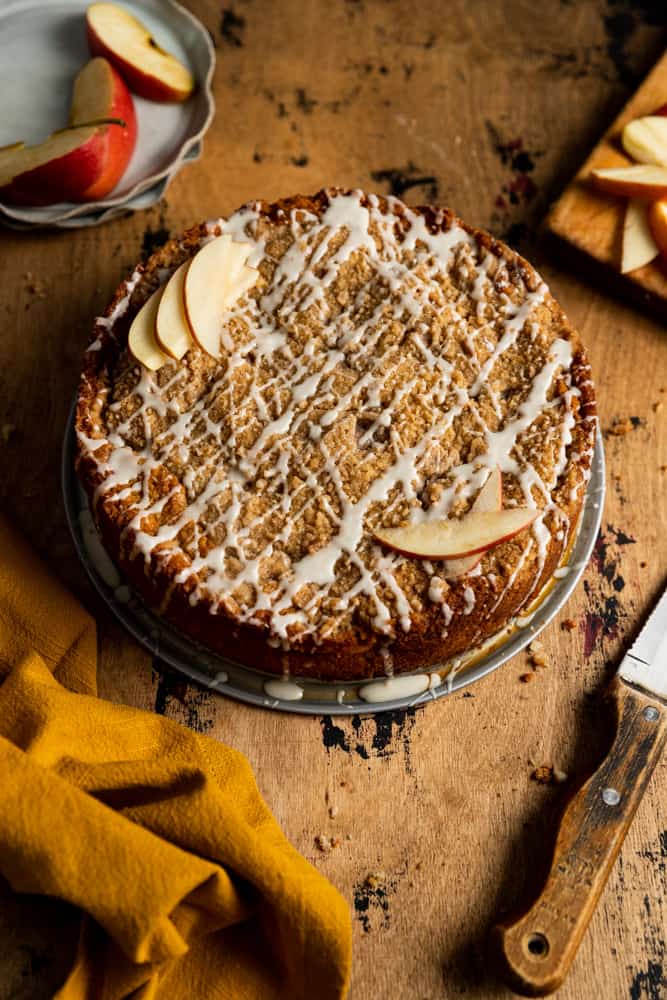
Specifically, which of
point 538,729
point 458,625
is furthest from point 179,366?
point 538,729

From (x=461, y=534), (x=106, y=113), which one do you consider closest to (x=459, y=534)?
(x=461, y=534)

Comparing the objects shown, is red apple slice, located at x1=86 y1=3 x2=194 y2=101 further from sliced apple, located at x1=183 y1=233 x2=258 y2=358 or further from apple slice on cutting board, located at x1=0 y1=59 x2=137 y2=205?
sliced apple, located at x1=183 y1=233 x2=258 y2=358

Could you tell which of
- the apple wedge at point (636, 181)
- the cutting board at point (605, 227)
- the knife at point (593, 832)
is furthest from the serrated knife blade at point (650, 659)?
the apple wedge at point (636, 181)

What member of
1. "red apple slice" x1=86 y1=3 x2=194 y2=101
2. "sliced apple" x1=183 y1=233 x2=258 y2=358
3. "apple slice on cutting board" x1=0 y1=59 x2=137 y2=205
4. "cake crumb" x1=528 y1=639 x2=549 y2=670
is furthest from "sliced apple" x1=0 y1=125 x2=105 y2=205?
"cake crumb" x1=528 y1=639 x2=549 y2=670

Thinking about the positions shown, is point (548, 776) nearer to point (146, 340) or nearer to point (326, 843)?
point (326, 843)

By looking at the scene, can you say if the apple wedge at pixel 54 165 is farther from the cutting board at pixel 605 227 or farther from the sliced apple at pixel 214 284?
the cutting board at pixel 605 227

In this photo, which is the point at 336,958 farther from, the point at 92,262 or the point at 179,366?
the point at 92,262
